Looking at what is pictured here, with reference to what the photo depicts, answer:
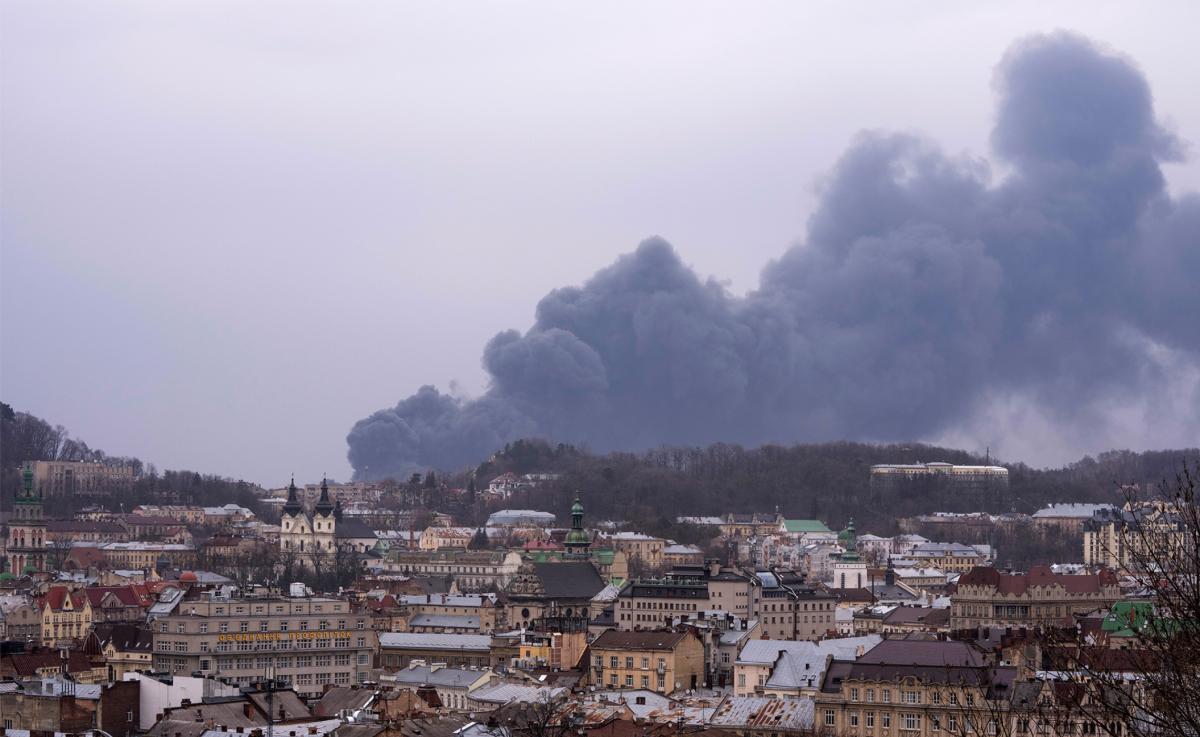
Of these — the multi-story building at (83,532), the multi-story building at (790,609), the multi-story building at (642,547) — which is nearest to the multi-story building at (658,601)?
the multi-story building at (790,609)

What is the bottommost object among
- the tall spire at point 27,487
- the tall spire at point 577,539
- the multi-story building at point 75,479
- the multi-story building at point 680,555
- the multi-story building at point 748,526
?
the multi-story building at point 680,555

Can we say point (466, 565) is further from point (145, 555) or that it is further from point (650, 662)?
point (650, 662)

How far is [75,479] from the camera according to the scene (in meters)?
191

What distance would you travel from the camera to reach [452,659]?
77.2 metres

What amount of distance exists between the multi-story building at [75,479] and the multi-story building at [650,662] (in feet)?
388

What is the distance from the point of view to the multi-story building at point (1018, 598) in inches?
3258

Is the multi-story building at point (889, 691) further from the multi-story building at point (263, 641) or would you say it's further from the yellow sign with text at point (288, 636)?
the yellow sign with text at point (288, 636)

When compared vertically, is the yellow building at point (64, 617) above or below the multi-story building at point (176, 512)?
below

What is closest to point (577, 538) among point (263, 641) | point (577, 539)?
point (577, 539)

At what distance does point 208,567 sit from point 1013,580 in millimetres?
59829

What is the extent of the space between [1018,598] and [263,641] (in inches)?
1292

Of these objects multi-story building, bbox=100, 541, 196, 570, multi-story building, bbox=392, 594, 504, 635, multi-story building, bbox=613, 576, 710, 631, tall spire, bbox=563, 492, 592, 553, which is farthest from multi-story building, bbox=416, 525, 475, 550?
multi-story building, bbox=613, 576, 710, 631

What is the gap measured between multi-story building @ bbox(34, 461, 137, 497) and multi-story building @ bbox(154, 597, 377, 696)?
112m

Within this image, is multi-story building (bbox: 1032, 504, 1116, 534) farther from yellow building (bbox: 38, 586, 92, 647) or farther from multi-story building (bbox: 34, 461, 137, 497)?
yellow building (bbox: 38, 586, 92, 647)
